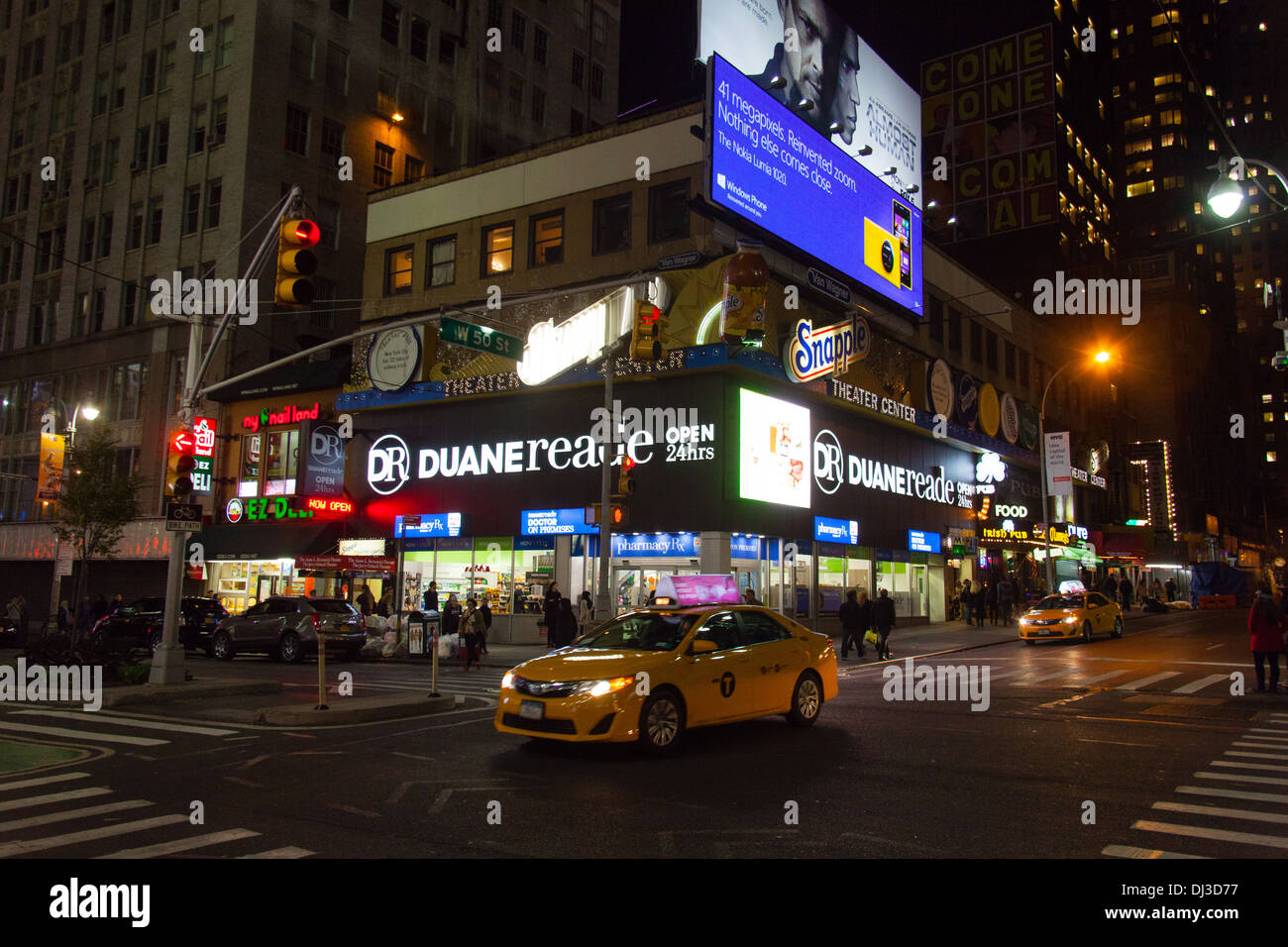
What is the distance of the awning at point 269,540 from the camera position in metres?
34.5

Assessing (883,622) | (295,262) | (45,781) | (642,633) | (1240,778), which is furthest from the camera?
(883,622)

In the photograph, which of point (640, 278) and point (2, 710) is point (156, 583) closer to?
point (2, 710)

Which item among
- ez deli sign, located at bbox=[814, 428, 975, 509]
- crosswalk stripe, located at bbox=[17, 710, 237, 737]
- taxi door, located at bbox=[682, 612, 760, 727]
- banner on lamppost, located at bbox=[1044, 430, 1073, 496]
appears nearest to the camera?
taxi door, located at bbox=[682, 612, 760, 727]

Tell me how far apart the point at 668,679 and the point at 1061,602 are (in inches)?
913

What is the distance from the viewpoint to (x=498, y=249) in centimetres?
3456

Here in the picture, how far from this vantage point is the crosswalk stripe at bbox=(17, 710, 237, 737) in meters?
12.0

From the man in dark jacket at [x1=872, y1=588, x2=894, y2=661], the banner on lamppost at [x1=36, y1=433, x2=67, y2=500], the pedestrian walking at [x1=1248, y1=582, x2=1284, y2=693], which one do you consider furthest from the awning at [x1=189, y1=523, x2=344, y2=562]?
the pedestrian walking at [x1=1248, y1=582, x2=1284, y2=693]

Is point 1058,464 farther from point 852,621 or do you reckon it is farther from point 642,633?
point 642,633

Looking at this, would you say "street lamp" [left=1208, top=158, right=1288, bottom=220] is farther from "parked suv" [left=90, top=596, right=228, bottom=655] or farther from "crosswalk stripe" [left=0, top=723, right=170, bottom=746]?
"parked suv" [left=90, top=596, right=228, bottom=655]

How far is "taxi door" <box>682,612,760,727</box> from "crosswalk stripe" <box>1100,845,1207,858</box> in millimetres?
4730

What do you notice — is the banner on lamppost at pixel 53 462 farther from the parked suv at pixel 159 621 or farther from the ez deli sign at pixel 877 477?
the ez deli sign at pixel 877 477

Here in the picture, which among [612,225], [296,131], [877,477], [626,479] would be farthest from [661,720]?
[296,131]

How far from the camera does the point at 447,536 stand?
33656mm

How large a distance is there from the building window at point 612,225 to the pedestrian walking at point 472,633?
1409 centimetres
